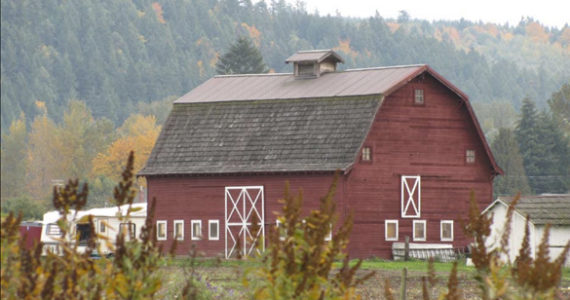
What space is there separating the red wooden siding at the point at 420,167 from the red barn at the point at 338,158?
37 millimetres

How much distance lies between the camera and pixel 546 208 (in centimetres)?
→ 4072

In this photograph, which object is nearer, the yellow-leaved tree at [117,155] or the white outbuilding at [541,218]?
the white outbuilding at [541,218]

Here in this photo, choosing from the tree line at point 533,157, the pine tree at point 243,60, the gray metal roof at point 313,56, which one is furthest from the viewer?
the pine tree at point 243,60

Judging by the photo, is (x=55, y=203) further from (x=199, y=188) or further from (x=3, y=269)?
(x=199, y=188)

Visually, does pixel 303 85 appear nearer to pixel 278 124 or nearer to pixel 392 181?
pixel 278 124

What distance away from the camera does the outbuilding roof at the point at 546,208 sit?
3991cm

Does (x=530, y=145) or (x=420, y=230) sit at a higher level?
(x=530, y=145)

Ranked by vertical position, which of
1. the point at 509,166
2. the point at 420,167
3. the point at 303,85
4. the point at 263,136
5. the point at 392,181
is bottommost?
the point at 392,181

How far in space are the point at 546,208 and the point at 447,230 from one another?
26.5ft

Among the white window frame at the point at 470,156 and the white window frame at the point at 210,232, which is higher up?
the white window frame at the point at 470,156

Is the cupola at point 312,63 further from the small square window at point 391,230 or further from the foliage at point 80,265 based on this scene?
the foliage at point 80,265

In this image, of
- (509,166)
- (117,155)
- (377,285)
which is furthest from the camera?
(117,155)

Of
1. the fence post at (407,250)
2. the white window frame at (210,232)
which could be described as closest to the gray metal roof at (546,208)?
the fence post at (407,250)

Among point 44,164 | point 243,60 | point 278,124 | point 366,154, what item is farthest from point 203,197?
point 44,164
